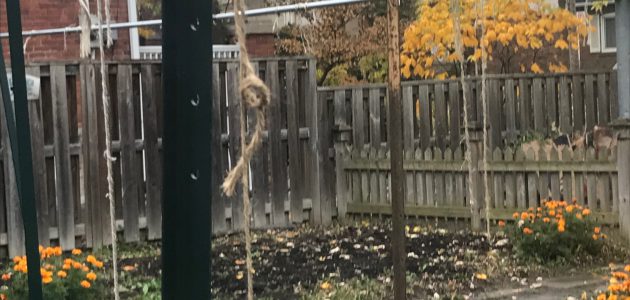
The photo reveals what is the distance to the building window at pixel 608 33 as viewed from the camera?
2327 centimetres

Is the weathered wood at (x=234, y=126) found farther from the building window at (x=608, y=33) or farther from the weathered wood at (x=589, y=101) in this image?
the building window at (x=608, y=33)

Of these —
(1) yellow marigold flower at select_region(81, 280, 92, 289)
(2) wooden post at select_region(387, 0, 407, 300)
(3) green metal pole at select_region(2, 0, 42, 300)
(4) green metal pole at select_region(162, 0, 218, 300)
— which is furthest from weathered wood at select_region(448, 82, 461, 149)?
(4) green metal pole at select_region(162, 0, 218, 300)

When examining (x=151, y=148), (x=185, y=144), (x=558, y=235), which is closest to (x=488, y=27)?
(x=151, y=148)

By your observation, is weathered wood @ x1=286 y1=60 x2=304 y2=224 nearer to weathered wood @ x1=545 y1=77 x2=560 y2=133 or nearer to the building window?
weathered wood @ x1=545 y1=77 x2=560 y2=133

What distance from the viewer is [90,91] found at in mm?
8289

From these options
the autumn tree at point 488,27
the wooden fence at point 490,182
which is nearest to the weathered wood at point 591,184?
the wooden fence at point 490,182

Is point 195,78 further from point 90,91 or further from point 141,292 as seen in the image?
point 90,91

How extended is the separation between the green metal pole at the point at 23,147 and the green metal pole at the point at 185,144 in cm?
73

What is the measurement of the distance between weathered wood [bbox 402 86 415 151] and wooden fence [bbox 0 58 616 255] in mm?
14

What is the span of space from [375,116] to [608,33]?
1468 cm

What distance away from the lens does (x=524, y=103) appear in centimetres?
1227

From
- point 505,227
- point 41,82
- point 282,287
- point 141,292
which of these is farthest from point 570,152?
point 41,82

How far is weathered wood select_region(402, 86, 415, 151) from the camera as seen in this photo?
11.0 m

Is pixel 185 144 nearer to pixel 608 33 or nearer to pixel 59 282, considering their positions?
pixel 59 282
